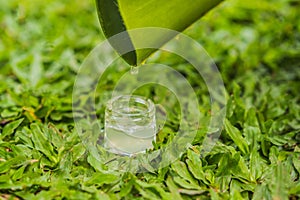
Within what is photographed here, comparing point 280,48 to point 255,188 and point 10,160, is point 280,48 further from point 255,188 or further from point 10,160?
point 10,160

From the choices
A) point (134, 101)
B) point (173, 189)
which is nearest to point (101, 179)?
point (173, 189)

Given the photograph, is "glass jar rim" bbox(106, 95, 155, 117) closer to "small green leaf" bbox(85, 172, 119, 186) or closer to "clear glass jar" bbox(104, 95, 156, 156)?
"clear glass jar" bbox(104, 95, 156, 156)

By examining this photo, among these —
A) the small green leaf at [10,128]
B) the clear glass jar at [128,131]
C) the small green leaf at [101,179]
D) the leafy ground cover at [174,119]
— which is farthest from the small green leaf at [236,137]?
the small green leaf at [10,128]

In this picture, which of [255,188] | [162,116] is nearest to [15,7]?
[162,116]

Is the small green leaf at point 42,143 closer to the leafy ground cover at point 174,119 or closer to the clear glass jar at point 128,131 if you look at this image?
the leafy ground cover at point 174,119

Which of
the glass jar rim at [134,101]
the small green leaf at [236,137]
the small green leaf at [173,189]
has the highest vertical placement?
the glass jar rim at [134,101]

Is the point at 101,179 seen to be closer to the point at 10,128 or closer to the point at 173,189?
the point at 173,189

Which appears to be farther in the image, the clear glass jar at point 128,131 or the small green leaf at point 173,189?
the clear glass jar at point 128,131

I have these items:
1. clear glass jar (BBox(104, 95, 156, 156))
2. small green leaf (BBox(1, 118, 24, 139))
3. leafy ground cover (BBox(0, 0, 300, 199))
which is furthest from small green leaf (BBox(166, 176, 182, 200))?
small green leaf (BBox(1, 118, 24, 139))
